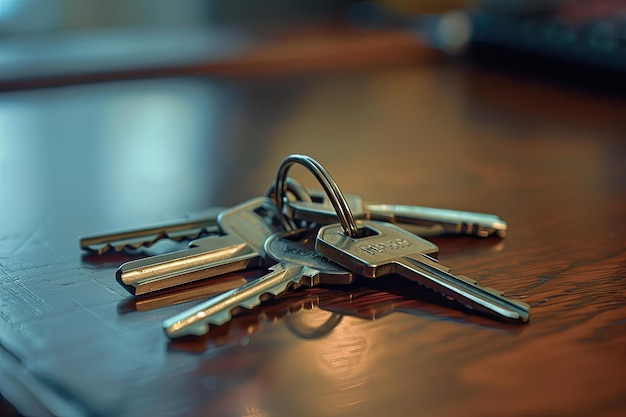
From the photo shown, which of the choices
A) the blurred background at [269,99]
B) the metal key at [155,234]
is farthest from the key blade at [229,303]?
the blurred background at [269,99]

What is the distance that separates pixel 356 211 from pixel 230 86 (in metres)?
0.75

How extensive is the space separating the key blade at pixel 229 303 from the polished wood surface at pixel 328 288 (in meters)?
0.01

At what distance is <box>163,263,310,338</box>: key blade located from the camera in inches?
18.9

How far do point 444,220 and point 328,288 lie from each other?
141mm

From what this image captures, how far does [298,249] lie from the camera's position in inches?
22.6

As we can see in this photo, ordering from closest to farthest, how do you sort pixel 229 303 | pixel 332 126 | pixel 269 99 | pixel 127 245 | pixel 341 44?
pixel 229 303 < pixel 127 245 < pixel 332 126 < pixel 269 99 < pixel 341 44

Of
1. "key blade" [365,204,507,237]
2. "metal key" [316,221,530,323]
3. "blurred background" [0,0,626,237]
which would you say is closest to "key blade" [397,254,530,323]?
"metal key" [316,221,530,323]

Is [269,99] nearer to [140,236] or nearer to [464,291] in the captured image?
[140,236]

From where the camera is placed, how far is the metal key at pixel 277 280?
483 millimetres

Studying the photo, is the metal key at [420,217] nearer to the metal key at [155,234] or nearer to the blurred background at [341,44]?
the metal key at [155,234]

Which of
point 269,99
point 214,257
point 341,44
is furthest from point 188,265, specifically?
point 341,44

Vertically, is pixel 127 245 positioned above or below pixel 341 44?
below

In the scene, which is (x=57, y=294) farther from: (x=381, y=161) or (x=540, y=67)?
(x=540, y=67)

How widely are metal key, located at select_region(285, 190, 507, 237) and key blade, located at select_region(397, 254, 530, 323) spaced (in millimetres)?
95
